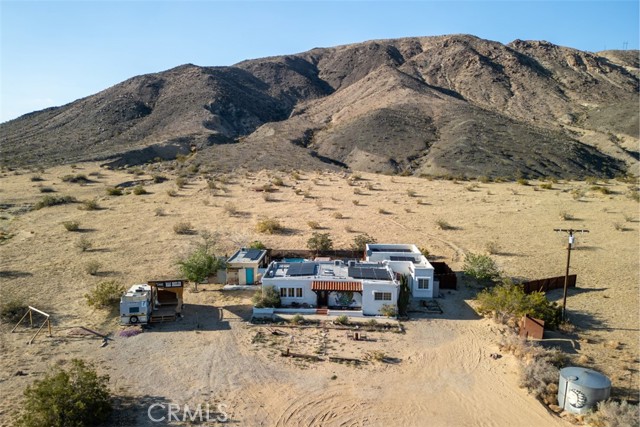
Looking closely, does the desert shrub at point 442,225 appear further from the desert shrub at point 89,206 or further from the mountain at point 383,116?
the desert shrub at point 89,206

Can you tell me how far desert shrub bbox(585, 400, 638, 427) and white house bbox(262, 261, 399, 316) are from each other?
32.5ft

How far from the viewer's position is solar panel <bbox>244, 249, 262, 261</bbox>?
94.3ft

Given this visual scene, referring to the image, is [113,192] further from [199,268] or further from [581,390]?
[581,390]

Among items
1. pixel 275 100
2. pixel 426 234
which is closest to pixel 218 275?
pixel 426 234

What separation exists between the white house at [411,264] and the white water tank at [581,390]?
32.6 ft

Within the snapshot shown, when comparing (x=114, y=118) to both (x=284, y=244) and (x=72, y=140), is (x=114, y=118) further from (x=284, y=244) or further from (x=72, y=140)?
(x=284, y=244)

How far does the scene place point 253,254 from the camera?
29.4m

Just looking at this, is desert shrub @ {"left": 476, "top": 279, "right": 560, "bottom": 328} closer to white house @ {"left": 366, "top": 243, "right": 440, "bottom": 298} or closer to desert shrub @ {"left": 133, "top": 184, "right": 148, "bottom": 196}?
white house @ {"left": 366, "top": 243, "right": 440, "bottom": 298}

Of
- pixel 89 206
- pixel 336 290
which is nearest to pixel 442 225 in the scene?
pixel 336 290

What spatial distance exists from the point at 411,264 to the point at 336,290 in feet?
17.7

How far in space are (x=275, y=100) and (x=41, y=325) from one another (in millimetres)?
118891

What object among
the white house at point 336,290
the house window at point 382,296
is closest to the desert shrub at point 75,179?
the white house at point 336,290

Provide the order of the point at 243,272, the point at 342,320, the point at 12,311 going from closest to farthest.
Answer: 1. the point at 12,311
2. the point at 342,320
3. the point at 243,272

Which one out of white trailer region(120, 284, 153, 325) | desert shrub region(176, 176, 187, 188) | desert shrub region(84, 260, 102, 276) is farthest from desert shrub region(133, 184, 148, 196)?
white trailer region(120, 284, 153, 325)
